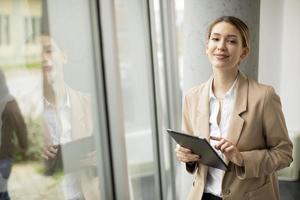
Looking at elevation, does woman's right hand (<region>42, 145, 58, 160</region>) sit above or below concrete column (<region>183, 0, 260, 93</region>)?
below

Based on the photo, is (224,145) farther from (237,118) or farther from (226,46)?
(226,46)

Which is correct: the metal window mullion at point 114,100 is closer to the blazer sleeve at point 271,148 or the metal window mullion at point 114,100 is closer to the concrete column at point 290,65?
the blazer sleeve at point 271,148

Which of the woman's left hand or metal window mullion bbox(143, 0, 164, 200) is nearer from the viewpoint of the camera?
the woman's left hand

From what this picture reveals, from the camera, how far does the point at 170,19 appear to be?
128 inches

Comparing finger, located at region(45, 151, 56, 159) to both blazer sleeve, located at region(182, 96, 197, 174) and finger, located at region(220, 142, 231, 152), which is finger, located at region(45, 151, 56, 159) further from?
finger, located at region(220, 142, 231, 152)

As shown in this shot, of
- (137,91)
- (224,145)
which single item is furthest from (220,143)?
(137,91)

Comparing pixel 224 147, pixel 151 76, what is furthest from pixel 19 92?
pixel 151 76

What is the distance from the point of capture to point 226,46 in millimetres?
1271

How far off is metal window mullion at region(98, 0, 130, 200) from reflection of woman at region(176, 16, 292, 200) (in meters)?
0.74

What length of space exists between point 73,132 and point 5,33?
70 cm

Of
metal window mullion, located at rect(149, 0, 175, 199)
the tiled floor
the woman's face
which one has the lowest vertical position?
the tiled floor

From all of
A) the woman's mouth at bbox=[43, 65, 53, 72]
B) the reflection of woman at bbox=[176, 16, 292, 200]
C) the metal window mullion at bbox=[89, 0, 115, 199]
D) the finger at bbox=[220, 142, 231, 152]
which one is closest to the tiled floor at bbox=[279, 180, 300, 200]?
the metal window mullion at bbox=[89, 0, 115, 199]

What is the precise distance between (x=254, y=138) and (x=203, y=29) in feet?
2.78

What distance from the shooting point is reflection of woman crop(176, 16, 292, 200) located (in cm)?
126
